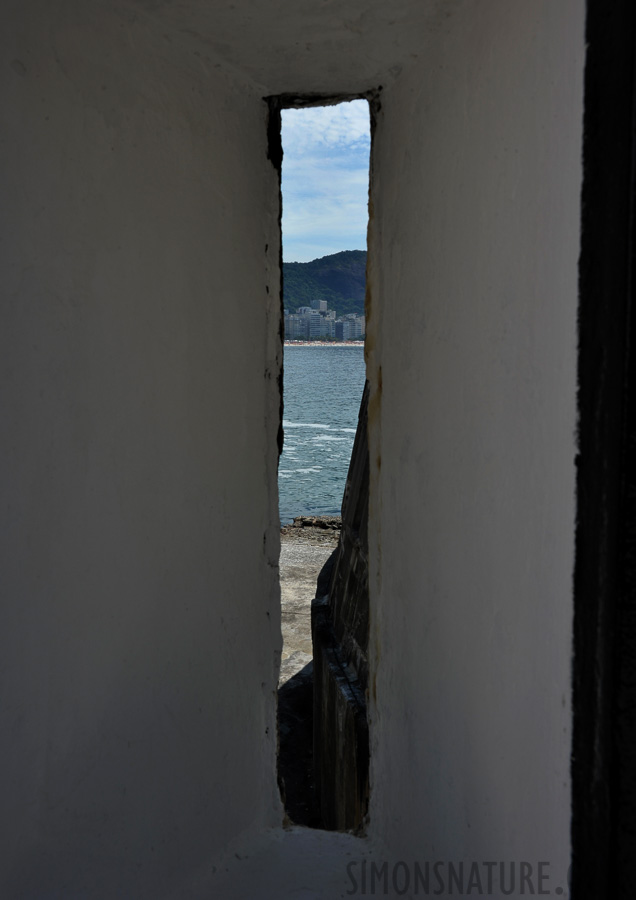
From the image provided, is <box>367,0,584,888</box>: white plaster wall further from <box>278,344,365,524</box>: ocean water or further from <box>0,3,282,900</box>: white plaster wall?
<box>278,344,365,524</box>: ocean water

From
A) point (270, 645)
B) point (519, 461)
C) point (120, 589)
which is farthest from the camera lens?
point (270, 645)

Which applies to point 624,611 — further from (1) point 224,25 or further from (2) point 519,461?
(1) point 224,25

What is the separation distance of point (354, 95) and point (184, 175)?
2.35ft

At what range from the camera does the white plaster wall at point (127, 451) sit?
1401 millimetres

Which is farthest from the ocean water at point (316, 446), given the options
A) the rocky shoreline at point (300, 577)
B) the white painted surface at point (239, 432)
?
the white painted surface at point (239, 432)

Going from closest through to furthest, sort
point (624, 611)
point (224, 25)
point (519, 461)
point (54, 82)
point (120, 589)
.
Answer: point (624, 611) → point (519, 461) → point (54, 82) → point (120, 589) → point (224, 25)

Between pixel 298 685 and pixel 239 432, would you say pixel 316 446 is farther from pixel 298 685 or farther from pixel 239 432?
pixel 239 432

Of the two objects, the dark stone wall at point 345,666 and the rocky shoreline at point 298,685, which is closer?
the dark stone wall at point 345,666

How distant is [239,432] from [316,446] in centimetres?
3895

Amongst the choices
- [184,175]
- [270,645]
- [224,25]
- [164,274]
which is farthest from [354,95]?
[270,645]

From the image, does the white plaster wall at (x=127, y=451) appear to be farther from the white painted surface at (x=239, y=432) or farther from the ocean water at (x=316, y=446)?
the ocean water at (x=316, y=446)

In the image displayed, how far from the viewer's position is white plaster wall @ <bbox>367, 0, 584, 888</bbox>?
112cm

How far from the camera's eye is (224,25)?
1.78 meters

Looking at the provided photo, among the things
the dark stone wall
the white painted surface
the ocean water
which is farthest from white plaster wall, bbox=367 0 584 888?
the ocean water
